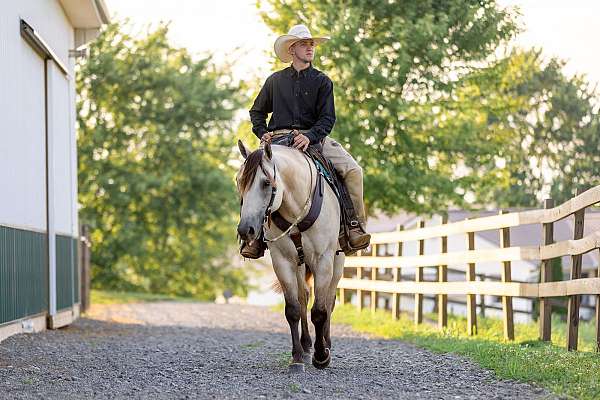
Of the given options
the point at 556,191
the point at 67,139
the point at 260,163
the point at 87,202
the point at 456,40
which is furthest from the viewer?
the point at 87,202

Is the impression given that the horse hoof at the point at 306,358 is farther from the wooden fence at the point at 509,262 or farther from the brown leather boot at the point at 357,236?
the wooden fence at the point at 509,262

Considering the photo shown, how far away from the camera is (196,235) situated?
128 ft

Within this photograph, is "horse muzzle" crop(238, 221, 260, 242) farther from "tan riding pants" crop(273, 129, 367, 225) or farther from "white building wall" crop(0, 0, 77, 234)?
"white building wall" crop(0, 0, 77, 234)

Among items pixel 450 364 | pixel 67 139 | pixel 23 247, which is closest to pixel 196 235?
pixel 67 139

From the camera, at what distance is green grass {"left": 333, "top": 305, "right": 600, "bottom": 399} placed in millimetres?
7535

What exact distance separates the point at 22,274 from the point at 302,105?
4.87 m

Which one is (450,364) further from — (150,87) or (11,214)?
(150,87)

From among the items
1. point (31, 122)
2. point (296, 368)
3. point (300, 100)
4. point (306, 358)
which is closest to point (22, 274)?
point (31, 122)

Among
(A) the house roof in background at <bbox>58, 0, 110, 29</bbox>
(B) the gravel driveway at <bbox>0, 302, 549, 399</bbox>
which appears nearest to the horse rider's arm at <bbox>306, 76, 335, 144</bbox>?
(B) the gravel driveway at <bbox>0, 302, 549, 399</bbox>

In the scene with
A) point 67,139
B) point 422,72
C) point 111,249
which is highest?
point 422,72

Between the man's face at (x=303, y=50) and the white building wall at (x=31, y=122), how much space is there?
3759 millimetres

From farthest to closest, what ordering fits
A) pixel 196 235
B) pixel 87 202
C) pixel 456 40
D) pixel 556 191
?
pixel 196 235, pixel 87 202, pixel 556 191, pixel 456 40

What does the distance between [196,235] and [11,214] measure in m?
26.8

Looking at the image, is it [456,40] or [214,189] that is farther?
[214,189]
